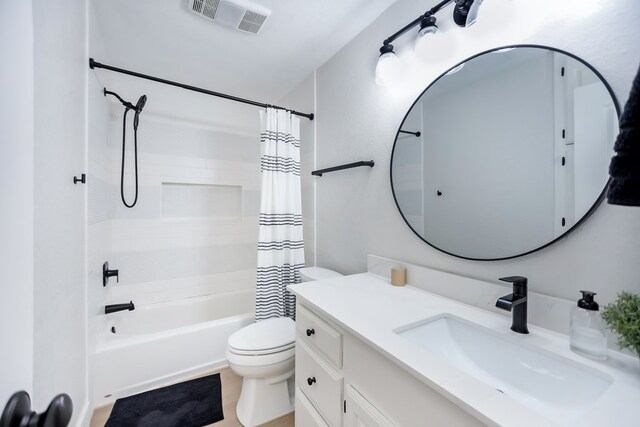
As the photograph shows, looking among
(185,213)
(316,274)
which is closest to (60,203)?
(316,274)

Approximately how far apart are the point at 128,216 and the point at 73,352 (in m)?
1.33

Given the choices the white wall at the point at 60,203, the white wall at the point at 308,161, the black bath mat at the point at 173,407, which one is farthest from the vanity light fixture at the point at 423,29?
the black bath mat at the point at 173,407

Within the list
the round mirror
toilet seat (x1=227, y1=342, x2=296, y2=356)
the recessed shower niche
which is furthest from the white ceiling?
toilet seat (x1=227, y1=342, x2=296, y2=356)

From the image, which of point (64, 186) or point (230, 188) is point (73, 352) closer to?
point (64, 186)

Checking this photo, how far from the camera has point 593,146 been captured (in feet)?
2.57

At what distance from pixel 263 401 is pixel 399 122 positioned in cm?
175

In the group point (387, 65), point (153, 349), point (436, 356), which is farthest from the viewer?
point (153, 349)

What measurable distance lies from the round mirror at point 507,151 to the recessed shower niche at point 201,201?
197 centimetres

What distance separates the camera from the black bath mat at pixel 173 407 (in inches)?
58.3

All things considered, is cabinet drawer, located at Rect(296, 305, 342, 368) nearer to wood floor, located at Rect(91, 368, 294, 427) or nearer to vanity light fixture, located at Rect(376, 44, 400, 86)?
wood floor, located at Rect(91, 368, 294, 427)

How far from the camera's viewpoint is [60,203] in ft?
3.36

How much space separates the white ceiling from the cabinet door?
1861mm

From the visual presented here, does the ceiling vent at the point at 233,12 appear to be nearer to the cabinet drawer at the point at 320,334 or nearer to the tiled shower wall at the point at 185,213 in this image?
the tiled shower wall at the point at 185,213

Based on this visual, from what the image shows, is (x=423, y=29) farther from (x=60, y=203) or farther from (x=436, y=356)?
(x=60, y=203)
